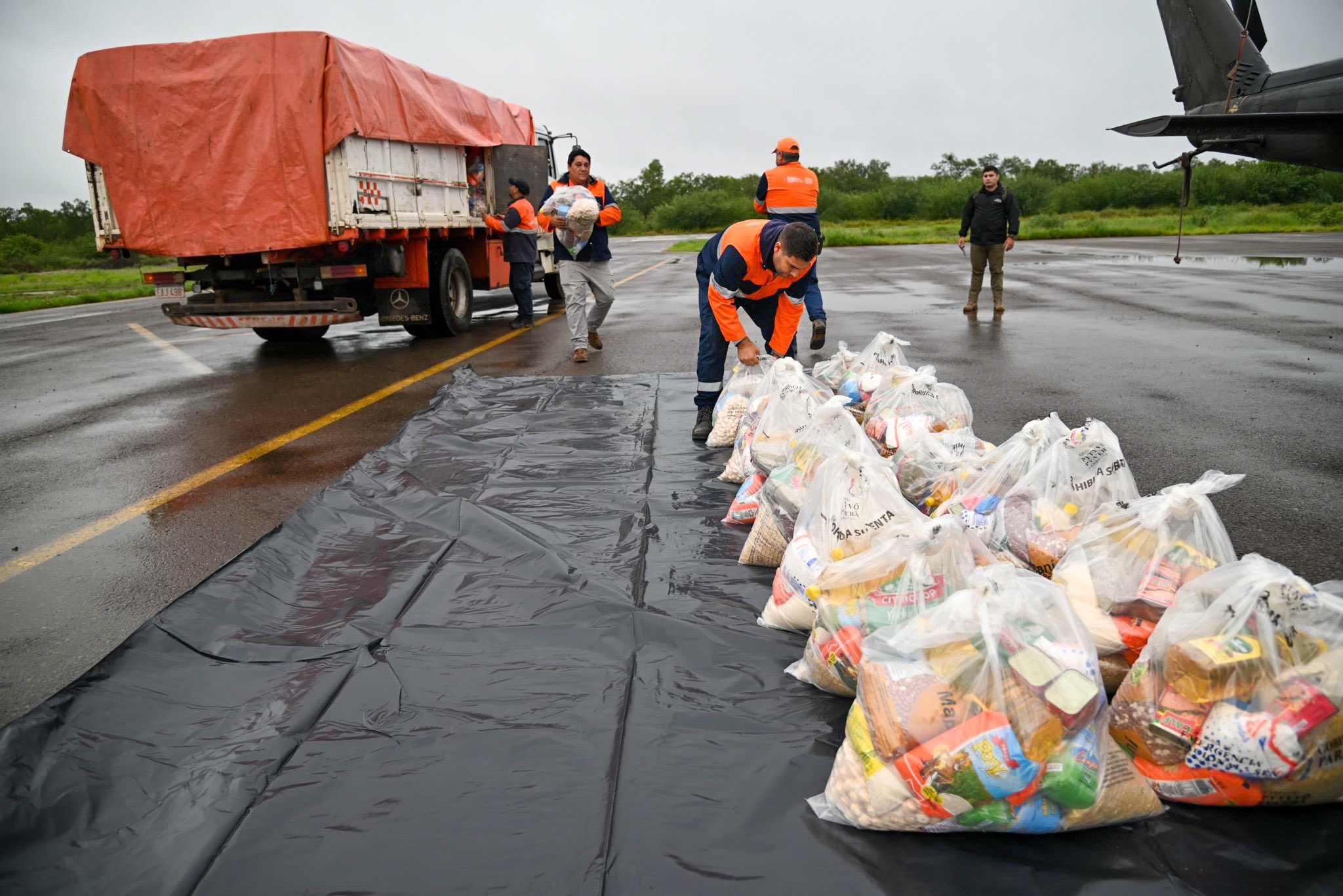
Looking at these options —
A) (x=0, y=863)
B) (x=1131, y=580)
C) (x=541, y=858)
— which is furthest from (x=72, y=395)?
(x=1131, y=580)

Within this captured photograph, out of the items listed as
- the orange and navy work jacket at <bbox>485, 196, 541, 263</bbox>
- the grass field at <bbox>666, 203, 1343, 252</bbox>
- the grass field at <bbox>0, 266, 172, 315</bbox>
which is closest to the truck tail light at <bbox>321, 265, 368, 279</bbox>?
the orange and navy work jacket at <bbox>485, 196, 541, 263</bbox>

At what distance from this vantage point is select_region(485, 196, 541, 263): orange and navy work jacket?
9930mm

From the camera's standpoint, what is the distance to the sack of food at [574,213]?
7.41m

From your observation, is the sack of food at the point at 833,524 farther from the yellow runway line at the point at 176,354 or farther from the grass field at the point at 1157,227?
the grass field at the point at 1157,227

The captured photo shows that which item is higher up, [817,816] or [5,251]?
[5,251]

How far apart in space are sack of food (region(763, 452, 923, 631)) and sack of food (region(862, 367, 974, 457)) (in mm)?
1208

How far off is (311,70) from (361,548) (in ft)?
19.1

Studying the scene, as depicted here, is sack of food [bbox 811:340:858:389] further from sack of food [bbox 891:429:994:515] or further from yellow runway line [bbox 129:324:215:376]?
yellow runway line [bbox 129:324:215:376]

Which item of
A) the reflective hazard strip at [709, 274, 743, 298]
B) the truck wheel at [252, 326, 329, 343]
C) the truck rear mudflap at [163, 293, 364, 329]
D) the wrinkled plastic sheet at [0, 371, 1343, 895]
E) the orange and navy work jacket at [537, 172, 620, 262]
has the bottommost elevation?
the wrinkled plastic sheet at [0, 371, 1343, 895]

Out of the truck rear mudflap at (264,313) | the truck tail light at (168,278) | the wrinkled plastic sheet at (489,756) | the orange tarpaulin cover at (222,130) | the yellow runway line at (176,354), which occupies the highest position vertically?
the orange tarpaulin cover at (222,130)

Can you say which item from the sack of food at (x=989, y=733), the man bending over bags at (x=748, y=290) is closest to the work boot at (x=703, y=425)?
the man bending over bags at (x=748, y=290)

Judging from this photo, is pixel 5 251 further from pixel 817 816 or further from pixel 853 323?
pixel 817 816

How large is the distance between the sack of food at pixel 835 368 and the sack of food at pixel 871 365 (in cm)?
8

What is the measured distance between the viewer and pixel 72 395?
285 inches
